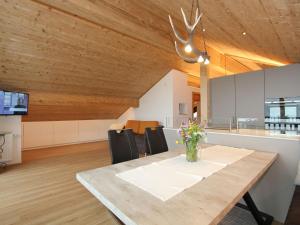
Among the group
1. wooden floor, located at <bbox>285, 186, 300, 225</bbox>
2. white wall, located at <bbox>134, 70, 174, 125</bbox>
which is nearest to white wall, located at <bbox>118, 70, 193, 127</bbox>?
white wall, located at <bbox>134, 70, 174, 125</bbox>

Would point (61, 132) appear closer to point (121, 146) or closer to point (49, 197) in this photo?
point (49, 197)

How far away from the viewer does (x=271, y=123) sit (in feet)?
12.1

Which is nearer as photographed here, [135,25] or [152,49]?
[135,25]

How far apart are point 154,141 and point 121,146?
A: 1.82ft

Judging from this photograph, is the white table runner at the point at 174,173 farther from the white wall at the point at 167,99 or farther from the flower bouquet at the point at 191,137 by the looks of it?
the white wall at the point at 167,99

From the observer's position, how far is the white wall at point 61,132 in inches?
224

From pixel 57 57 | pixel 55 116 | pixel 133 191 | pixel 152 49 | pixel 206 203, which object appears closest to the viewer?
pixel 206 203

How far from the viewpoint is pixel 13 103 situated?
4.04m

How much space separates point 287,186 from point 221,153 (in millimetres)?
822

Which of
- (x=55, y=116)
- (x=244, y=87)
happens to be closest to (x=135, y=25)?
(x=244, y=87)

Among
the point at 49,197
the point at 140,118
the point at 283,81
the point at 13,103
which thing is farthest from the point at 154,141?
the point at 140,118

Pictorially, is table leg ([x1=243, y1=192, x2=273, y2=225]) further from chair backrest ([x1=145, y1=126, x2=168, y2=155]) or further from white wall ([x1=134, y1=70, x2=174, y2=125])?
white wall ([x1=134, y1=70, x2=174, y2=125])

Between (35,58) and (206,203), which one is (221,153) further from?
(35,58)

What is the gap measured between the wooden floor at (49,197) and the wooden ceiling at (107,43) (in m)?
1.93
